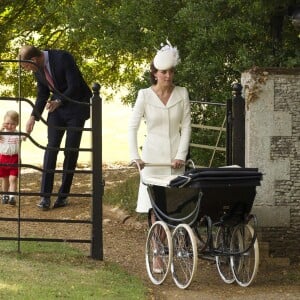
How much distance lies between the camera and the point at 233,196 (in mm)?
9227

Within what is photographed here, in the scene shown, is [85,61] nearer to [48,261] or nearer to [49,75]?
[49,75]

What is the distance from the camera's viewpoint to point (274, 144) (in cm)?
1095

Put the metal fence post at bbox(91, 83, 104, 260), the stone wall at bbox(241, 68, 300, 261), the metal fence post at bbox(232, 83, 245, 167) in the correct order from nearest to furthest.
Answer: the metal fence post at bbox(91, 83, 104, 260)
the stone wall at bbox(241, 68, 300, 261)
the metal fence post at bbox(232, 83, 245, 167)

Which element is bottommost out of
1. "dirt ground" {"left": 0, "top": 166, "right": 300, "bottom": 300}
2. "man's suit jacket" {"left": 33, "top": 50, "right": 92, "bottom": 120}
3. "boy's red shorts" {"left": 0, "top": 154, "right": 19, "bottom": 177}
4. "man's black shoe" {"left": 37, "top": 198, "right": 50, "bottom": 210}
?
"dirt ground" {"left": 0, "top": 166, "right": 300, "bottom": 300}

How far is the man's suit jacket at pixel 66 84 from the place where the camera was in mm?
13195

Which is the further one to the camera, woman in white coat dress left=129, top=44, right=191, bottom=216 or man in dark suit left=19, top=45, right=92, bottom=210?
man in dark suit left=19, top=45, right=92, bottom=210

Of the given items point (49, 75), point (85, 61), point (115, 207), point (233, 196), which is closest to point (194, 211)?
point (233, 196)

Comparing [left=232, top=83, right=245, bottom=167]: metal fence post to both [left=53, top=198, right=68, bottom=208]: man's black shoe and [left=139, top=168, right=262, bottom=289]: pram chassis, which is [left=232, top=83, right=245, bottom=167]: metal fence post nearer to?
[left=139, top=168, right=262, bottom=289]: pram chassis

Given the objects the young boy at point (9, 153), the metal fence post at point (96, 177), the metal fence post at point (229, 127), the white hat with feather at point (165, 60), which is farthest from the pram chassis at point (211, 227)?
the young boy at point (9, 153)

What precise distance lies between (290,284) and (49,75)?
4593 mm

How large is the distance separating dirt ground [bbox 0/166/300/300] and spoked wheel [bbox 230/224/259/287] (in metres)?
0.09

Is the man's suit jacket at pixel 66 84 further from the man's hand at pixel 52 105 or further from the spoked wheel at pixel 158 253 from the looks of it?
the spoked wheel at pixel 158 253

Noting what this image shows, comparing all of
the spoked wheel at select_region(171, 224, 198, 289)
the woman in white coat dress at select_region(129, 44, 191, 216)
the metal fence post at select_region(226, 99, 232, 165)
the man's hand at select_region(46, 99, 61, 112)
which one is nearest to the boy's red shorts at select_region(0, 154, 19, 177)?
the man's hand at select_region(46, 99, 61, 112)

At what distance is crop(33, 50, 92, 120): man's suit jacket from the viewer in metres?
13.2
